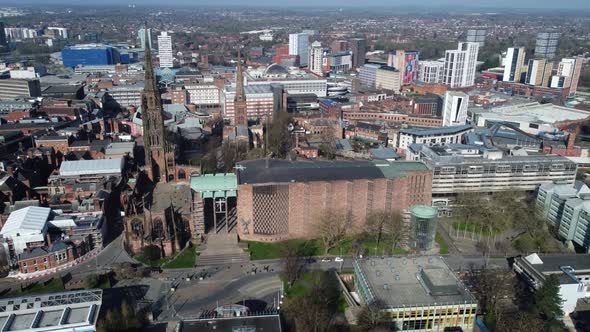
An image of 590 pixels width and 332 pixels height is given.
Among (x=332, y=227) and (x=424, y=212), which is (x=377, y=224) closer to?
(x=424, y=212)

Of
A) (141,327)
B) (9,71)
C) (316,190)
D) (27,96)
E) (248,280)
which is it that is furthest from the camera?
(9,71)

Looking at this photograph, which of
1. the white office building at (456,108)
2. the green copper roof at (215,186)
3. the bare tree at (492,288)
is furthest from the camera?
the white office building at (456,108)

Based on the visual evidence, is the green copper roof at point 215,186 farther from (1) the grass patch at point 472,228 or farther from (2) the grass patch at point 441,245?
(1) the grass patch at point 472,228

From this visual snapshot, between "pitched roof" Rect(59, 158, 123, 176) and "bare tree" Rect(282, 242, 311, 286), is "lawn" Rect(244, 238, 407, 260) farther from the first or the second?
"pitched roof" Rect(59, 158, 123, 176)

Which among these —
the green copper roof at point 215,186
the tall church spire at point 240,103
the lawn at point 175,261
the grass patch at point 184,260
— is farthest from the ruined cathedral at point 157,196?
the tall church spire at point 240,103

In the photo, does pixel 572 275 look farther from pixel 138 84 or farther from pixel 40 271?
pixel 138 84

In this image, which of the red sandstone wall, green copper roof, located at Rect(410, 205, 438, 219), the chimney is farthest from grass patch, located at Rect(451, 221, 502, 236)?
the chimney

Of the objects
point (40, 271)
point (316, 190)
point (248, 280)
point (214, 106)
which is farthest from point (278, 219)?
point (214, 106)
